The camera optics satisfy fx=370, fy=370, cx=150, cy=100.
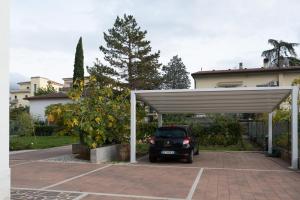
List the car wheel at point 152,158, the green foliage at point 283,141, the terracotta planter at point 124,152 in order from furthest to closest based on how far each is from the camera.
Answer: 1. the green foliage at point 283,141
2. the terracotta planter at point 124,152
3. the car wheel at point 152,158

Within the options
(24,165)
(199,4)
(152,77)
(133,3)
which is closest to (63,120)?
(24,165)

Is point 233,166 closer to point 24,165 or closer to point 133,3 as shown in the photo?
point 133,3

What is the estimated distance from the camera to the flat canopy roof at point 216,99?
554 inches

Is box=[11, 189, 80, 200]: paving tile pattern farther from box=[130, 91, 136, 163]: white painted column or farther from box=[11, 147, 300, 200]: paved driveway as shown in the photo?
box=[130, 91, 136, 163]: white painted column

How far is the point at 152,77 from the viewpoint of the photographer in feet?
142

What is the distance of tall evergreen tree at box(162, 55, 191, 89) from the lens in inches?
2830

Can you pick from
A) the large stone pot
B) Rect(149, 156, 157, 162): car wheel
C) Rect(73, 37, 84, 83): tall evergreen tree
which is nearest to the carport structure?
Rect(149, 156, 157, 162): car wheel

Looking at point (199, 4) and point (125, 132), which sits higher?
point (199, 4)

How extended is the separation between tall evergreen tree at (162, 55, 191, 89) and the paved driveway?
A: 57.3m

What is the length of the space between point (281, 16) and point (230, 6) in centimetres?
286

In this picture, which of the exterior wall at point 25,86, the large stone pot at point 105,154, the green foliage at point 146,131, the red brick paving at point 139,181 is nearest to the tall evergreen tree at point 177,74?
the exterior wall at point 25,86

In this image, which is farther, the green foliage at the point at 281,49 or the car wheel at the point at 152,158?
the green foliage at the point at 281,49

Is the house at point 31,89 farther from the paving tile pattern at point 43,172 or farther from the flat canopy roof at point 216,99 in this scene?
the paving tile pattern at point 43,172

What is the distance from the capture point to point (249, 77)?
34.4 m
